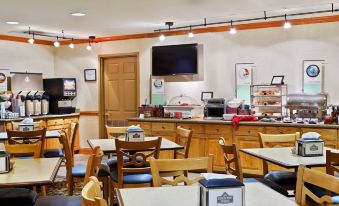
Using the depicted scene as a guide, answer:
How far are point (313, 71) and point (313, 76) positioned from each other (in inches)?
3.2

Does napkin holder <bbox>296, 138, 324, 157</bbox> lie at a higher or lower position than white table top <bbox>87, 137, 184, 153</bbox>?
higher

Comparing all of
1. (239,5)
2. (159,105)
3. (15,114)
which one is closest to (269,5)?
(239,5)

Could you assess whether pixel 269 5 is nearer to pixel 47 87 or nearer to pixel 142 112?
pixel 142 112

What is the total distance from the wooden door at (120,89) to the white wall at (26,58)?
53.4 inches

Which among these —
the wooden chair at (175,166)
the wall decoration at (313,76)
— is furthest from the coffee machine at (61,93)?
the wooden chair at (175,166)

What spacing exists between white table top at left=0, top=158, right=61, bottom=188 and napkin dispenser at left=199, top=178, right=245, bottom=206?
135cm

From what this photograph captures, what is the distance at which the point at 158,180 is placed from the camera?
273 centimetres

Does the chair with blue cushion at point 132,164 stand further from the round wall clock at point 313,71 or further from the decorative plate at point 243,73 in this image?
the round wall clock at point 313,71

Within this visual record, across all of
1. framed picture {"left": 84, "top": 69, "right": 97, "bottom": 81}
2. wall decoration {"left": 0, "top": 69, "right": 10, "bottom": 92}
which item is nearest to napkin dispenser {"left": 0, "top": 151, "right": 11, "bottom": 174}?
Answer: wall decoration {"left": 0, "top": 69, "right": 10, "bottom": 92}

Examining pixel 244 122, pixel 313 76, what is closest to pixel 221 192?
pixel 244 122

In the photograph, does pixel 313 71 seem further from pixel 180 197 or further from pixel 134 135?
pixel 180 197

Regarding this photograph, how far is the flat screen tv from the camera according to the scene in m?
7.43

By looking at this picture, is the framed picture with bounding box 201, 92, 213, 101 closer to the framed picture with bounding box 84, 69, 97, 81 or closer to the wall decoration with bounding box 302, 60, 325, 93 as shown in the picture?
the wall decoration with bounding box 302, 60, 325, 93

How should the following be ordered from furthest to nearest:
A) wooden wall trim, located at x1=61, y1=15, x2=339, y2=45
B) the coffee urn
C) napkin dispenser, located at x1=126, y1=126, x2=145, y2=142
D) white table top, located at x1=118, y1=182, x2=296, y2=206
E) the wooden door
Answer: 1. the coffee urn
2. the wooden door
3. wooden wall trim, located at x1=61, y1=15, x2=339, y2=45
4. napkin dispenser, located at x1=126, y1=126, x2=145, y2=142
5. white table top, located at x1=118, y1=182, x2=296, y2=206
